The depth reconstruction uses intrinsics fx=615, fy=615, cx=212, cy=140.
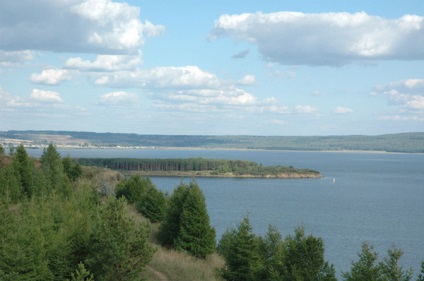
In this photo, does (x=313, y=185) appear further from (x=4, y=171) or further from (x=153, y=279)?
(x=153, y=279)

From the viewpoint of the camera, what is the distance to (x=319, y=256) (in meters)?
25.9

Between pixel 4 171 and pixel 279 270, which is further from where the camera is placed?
pixel 4 171

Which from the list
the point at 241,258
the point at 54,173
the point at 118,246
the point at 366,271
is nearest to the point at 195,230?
the point at 241,258

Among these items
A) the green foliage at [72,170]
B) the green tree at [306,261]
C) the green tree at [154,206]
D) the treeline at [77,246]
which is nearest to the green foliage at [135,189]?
the green tree at [154,206]

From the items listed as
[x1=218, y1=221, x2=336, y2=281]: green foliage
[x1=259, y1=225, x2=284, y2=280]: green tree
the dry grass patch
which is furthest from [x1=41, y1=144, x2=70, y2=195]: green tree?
→ [x1=259, y1=225, x2=284, y2=280]: green tree

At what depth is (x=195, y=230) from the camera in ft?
136

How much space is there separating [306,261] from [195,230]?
16304 millimetres

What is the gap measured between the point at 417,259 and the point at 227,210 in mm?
42036

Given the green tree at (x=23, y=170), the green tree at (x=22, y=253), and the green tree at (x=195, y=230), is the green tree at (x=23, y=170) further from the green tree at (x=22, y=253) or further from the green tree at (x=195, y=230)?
the green tree at (x=22, y=253)

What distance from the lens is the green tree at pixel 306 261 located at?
2541cm

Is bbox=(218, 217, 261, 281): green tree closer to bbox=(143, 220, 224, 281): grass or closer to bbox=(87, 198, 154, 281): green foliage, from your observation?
bbox=(143, 220, 224, 281): grass

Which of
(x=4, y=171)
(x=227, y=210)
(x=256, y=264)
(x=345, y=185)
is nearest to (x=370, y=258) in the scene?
(x=256, y=264)

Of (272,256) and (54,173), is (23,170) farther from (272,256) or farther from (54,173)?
(272,256)

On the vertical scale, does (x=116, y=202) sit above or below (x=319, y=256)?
above
